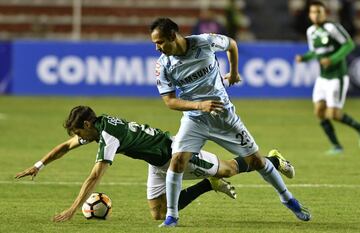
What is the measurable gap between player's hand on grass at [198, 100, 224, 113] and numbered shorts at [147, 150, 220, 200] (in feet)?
3.36

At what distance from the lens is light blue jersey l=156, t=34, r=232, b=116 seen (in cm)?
900

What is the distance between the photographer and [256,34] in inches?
1139

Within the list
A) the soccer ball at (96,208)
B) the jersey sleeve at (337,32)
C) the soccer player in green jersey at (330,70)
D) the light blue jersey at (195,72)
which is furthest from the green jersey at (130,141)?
the jersey sleeve at (337,32)

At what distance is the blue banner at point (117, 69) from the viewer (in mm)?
24406

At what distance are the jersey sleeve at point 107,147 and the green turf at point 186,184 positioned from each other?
66cm

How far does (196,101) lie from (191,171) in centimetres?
86

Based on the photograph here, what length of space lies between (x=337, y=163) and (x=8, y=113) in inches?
367

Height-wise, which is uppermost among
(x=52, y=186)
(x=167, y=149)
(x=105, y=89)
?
(x=167, y=149)

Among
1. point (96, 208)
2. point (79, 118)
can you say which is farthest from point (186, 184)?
point (79, 118)

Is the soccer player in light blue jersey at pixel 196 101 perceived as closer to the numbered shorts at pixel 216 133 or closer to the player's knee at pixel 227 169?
the numbered shorts at pixel 216 133

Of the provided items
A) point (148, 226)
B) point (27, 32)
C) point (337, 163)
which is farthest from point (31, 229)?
point (27, 32)

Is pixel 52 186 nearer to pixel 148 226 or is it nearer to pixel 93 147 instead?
pixel 148 226

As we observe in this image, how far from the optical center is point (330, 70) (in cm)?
1594

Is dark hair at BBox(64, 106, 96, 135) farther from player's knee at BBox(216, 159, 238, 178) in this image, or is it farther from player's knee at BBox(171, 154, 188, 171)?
player's knee at BBox(216, 159, 238, 178)
